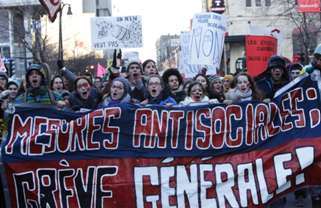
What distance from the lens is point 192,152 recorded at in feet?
21.3

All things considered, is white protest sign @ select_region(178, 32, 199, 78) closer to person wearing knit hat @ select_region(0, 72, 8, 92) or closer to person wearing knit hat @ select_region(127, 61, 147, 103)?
person wearing knit hat @ select_region(127, 61, 147, 103)

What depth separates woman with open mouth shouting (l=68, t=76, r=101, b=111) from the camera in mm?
7688

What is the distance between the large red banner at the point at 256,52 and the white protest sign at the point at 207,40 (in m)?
0.83

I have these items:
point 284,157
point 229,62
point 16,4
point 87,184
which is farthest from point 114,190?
point 16,4

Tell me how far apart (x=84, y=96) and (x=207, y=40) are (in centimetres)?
473

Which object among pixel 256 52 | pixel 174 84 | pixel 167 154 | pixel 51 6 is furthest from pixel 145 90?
pixel 51 6

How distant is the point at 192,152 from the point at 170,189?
43cm

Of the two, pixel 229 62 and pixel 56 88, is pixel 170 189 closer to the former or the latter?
pixel 56 88

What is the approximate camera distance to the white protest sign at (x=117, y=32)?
14.8 metres

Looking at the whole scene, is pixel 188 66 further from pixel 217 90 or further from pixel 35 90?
pixel 35 90

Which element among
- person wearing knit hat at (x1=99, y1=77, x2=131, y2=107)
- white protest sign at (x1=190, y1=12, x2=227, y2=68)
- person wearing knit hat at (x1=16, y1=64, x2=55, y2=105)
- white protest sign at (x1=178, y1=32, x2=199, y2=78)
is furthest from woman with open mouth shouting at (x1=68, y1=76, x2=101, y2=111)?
white protest sign at (x1=178, y1=32, x2=199, y2=78)

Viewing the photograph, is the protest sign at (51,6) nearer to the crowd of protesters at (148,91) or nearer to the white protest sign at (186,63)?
the white protest sign at (186,63)

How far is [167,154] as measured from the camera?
6.50 metres

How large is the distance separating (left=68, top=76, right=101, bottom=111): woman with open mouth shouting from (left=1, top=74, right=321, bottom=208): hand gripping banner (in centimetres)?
112
